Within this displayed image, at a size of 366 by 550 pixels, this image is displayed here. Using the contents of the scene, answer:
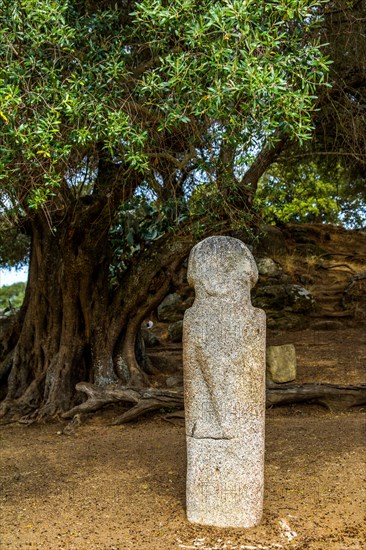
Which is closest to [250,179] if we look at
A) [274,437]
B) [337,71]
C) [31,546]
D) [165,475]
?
[337,71]

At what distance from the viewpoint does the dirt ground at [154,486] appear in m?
5.16

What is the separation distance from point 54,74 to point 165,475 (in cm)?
446

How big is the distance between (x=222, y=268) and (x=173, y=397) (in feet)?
15.4

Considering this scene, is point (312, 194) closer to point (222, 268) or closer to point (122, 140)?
point (122, 140)

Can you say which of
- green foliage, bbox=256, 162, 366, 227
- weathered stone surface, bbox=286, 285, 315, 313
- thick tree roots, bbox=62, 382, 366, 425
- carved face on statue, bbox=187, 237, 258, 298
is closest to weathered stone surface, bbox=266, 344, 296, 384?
thick tree roots, bbox=62, 382, 366, 425

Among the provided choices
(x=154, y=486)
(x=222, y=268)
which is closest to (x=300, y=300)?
(x=154, y=486)

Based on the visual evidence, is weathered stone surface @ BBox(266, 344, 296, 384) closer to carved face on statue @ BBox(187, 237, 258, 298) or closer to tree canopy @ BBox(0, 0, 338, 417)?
tree canopy @ BBox(0, 0, 338, 417)

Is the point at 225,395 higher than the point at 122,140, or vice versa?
the point at 122,140

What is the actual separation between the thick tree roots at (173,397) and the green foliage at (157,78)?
3.81m

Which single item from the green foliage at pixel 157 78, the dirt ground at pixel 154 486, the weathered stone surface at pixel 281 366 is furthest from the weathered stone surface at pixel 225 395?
the weathered stone surface at pixel 281 366

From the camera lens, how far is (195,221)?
9461 mm

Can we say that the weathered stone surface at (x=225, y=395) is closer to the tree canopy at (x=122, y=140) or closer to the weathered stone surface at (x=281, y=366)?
the tree canopy at (x=122, y=140)

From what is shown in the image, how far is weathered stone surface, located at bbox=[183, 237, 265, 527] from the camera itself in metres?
Result: 5.15

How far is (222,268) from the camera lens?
529 centimetres
